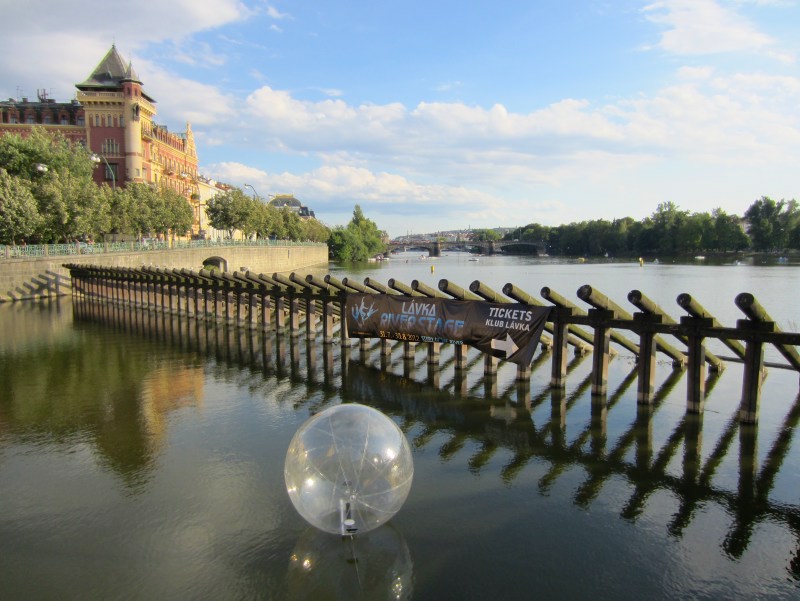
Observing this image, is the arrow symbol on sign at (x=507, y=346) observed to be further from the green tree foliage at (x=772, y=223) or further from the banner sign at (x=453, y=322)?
the green tree foliage at (x=772, y=223)

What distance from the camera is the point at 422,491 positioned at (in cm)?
923

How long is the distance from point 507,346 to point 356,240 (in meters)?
133

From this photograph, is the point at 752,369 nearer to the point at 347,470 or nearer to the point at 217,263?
the point at 347,470

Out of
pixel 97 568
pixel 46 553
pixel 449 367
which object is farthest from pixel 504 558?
pixel 449 367

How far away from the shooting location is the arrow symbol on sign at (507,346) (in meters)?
15.5

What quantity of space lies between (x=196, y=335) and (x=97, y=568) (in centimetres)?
1933

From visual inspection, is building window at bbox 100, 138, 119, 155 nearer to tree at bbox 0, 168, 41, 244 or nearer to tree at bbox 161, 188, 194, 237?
tree at bbox 161, 188, 194, 237

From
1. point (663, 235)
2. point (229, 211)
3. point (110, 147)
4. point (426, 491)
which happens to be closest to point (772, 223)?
point (663, 235)

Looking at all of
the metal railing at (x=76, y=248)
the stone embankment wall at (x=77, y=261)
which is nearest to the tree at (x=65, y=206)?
the metal railing at (x=76, y=248)

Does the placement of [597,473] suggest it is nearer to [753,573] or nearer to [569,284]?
[753,573]

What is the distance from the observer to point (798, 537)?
787 centimetres

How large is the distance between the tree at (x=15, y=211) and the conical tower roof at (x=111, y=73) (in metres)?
41.9

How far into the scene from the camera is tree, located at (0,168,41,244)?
42.5 meters

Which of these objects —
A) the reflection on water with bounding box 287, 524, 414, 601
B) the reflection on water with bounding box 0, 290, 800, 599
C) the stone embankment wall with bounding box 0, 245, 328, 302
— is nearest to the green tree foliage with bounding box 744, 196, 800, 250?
the stone embankment wall with bounding box 0, 245, 328, 302
